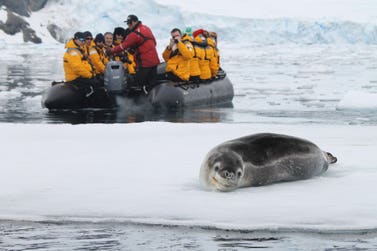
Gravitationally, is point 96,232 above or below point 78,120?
below

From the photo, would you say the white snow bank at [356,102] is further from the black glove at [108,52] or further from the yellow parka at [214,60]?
the black glove at [108,52]

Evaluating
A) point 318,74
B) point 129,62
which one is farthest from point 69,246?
point 318,74

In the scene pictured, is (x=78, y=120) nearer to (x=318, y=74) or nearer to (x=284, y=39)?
(x=318, y=74)

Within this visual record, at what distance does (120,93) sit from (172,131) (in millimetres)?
4519

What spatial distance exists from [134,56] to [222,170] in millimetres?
8080

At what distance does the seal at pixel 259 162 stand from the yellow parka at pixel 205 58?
25.2 feet

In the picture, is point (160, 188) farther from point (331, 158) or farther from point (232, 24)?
point (232, 24)

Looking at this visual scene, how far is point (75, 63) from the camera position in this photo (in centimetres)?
1229

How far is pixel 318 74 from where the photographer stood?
24.8m

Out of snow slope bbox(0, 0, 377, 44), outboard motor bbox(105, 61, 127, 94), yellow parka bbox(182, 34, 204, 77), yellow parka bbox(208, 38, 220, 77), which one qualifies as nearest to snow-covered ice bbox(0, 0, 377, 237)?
yellow parka bbox(208, 38, 220, 77)

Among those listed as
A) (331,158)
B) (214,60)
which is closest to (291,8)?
(214,60)

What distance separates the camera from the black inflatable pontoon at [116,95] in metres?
12.3

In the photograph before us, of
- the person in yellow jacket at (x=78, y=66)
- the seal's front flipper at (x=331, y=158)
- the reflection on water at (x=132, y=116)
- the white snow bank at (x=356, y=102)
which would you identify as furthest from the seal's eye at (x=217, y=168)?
the white snow bank at (x=356, y=102)

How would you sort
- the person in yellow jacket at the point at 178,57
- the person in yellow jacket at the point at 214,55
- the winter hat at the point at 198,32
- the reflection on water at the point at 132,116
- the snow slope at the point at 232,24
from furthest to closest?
1. the snow slope at the point at 232,24
2. the person in yellow jacket at the point at 214,55
3. the winter hat at the point at 198,32
4. the person in yellow jacket at the point at 178,57
5. the reflection on water at the point at 132,116
